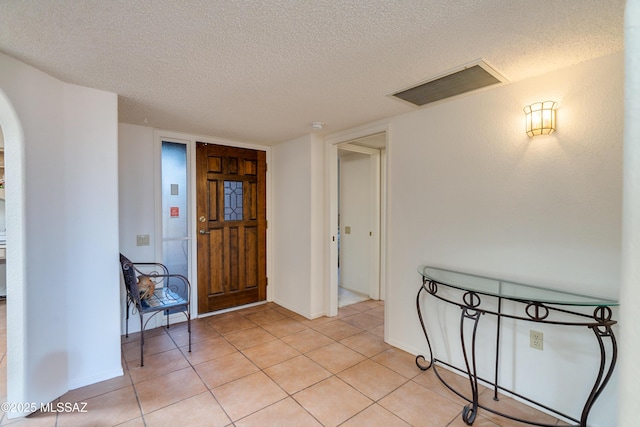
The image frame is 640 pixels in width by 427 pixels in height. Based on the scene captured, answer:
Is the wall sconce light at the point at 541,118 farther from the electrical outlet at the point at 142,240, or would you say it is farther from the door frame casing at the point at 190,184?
the electrical outlet at the point at 142,240

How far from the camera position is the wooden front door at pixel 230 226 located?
3.62m

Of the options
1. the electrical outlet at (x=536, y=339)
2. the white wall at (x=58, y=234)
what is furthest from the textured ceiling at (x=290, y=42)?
the electrical outlet at (x=536, y=339)

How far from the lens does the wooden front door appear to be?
143 inches

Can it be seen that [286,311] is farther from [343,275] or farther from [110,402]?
[110,402]

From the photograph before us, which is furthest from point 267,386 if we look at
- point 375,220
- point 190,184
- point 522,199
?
point 375,220

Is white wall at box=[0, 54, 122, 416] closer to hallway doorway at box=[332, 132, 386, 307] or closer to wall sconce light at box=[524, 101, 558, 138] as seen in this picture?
hallway doorway at box=[332, 132, 386, 307]

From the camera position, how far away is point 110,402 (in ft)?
6.67

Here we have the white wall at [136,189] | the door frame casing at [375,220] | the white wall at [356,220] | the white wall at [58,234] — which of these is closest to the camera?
the white wall at [58,234]

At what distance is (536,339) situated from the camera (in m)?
1.99

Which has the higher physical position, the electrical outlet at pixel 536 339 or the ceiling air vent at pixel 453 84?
the ceiling air vent at pixel 453 84

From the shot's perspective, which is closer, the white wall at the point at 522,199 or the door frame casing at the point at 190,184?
the white wall at the point at 522,199

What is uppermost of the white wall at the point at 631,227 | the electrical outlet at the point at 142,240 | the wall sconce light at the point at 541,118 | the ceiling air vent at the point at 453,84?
the ceiling air vent at the point at 453,84

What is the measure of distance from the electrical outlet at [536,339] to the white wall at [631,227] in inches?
66.9

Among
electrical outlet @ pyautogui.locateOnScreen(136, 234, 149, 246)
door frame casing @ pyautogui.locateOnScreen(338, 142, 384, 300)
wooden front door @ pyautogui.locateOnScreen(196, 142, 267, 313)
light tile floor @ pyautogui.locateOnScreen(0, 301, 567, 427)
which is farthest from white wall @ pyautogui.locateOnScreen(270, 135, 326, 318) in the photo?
electrical outlet @ pyautogui.locateOnScreen(136, 234, 149, 246)
